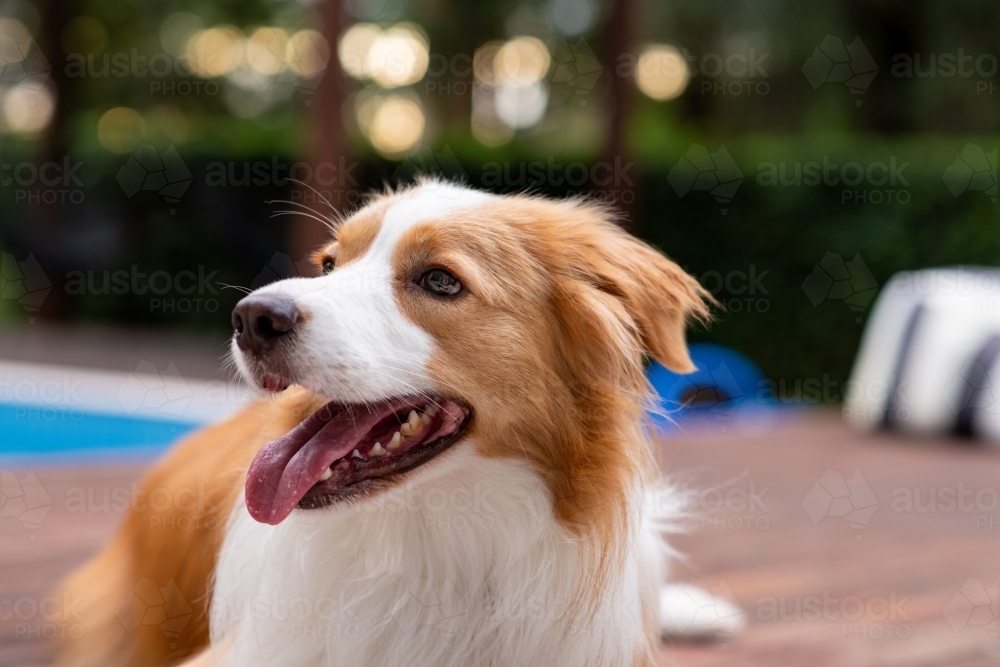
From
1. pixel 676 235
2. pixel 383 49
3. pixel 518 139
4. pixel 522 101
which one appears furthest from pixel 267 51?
pixel 676 235

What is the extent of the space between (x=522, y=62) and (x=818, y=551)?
1484cm

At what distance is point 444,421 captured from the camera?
213 cm

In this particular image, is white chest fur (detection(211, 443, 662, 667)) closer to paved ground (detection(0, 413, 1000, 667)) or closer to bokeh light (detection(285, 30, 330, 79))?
paved ground (detection(0, 413, 1000, 667))

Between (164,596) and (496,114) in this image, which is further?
(496,114)

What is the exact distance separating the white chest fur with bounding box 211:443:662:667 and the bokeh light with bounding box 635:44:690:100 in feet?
48.1

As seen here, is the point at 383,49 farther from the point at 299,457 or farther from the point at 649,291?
the point at 299,457

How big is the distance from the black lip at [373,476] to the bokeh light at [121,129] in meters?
11.8

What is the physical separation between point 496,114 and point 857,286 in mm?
9433

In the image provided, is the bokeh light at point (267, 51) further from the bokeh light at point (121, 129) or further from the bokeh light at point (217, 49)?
the bokeh light at point (121, 129)

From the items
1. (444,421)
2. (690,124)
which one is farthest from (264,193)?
(444,421)

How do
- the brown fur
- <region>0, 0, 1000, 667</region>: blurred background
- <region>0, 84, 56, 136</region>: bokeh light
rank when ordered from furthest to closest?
1. <region>0, 84, 56, 136</region>: bokeh light
2. <region>0, 0, 1000, 667</region>: blurred background
3. the brown fur

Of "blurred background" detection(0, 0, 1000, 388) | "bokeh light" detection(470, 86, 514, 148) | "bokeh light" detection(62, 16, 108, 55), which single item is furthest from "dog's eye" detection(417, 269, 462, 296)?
"bokeh light" detection(62, 16, 108, 55)

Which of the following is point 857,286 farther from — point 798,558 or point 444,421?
point 444,421

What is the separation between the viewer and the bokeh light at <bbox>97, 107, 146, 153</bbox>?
13.1 m
